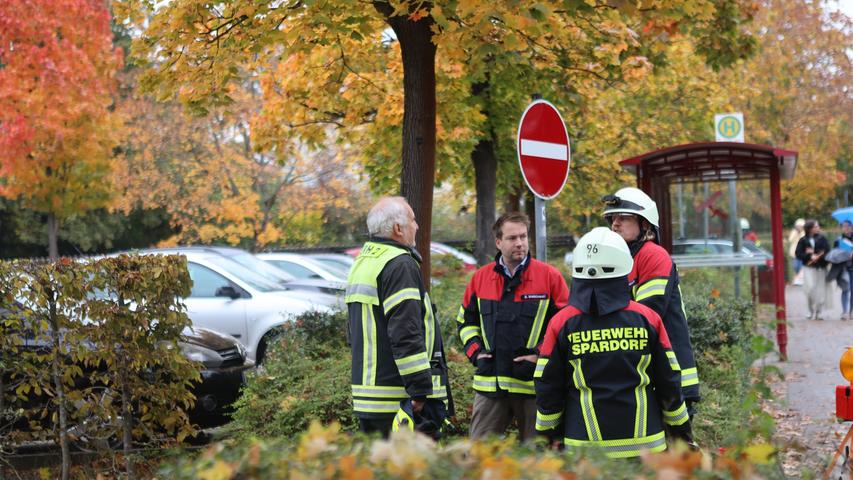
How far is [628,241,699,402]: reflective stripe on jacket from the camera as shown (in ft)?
15.9

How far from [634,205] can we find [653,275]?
0.41 m

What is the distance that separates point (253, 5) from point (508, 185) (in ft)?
31.4

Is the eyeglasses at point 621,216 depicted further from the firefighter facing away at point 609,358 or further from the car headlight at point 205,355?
the car headlight at point 205,355

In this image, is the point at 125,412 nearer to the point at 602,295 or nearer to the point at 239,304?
the point at 602,295

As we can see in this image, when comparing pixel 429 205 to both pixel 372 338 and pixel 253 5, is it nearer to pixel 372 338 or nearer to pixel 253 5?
pixel 253 5

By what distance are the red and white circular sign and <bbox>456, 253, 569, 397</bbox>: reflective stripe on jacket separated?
1.67m

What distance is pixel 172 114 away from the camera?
2980 cm

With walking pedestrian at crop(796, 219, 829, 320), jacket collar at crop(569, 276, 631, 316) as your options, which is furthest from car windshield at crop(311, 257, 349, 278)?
jacket collar at crop(569, 276, 631, 316)

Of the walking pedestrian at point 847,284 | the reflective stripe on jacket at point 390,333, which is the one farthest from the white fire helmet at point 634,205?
the walking pedestrian at point 847,284

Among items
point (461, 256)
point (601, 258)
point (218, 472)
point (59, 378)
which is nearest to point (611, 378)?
point (601, 258)

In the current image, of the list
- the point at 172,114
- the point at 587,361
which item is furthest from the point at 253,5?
the point at 172,114

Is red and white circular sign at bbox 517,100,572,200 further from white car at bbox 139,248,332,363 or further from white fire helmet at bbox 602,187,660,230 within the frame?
white car at bbox 139,248,332,363

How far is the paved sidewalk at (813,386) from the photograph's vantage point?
4.29 meters

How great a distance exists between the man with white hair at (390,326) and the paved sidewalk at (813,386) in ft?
5.37
